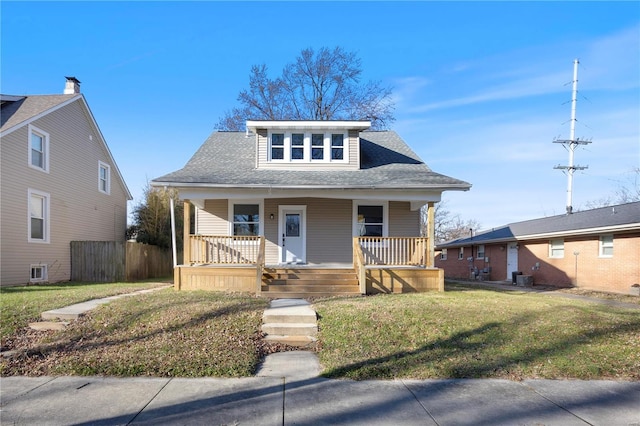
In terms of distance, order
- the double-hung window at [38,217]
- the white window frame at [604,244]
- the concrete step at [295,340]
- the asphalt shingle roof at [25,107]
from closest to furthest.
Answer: the concrete step at [295,340] → the asphalt shingle roof at [25,107] → the double-hung window at [38,217] → the white window frame at [604,244]

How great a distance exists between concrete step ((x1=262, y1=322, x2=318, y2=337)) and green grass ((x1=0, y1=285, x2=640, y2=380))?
0.18 meters

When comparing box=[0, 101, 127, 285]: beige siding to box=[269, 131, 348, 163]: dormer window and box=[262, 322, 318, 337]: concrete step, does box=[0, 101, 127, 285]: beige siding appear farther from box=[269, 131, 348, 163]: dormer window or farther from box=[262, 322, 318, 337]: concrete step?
box=[262, 322, 318, 337]: concrete step

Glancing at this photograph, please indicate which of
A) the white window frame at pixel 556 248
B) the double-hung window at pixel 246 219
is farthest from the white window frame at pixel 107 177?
the white window frame at pixel 556 248

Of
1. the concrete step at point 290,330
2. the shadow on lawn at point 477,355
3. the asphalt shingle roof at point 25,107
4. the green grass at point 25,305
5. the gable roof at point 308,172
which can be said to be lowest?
the shadow on lawn at point 477,355

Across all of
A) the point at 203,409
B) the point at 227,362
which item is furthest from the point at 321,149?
the point at 203,409

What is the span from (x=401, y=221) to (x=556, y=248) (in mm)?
8554

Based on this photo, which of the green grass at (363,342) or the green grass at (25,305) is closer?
the green grass at (363,342)

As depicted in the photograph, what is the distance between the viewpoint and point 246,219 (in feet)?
44.3

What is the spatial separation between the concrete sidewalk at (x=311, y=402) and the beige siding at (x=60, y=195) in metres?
9.80

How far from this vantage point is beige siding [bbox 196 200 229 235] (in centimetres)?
1344

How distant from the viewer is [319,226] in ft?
44.1

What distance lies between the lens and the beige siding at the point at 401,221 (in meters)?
13.7

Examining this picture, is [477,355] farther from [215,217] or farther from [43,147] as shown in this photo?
[43,147]

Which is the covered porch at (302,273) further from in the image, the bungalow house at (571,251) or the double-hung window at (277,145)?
the bungalow house at (571,251)
